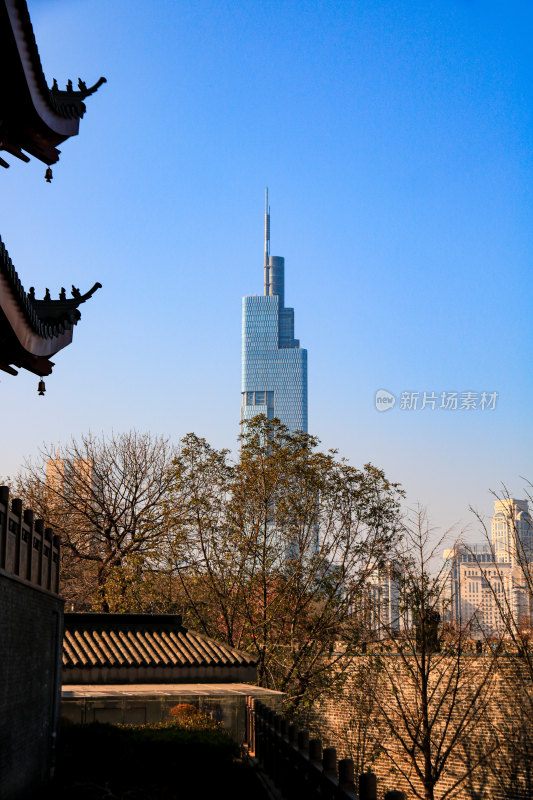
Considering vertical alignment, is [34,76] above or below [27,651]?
above

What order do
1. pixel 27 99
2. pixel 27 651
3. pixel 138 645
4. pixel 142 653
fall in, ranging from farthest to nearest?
pixel 138 645
pixel 142 653
pixel 27 651
pixel 27 99

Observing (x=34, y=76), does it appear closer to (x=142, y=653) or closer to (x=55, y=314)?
(x=55, y=314)

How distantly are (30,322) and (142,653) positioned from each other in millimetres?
12347

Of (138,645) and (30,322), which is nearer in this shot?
(30,322)

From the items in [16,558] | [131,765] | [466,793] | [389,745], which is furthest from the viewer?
[389,745]

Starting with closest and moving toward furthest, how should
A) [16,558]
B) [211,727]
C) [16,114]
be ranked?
1. [16,114]
2. [16,558]
3. [211,727]

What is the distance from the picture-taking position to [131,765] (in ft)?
41.9

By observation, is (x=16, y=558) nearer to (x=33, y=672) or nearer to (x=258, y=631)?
(x=33, y=672)

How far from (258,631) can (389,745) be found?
5.68 m

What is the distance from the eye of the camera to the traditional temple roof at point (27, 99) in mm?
8453

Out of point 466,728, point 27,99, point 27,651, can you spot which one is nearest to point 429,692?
point 466,728

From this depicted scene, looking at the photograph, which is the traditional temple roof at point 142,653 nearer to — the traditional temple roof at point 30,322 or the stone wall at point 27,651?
the stone wall at point 27,651

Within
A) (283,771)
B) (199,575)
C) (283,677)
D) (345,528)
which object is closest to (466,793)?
(283,677)

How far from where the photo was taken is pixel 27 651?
12.4 metres
